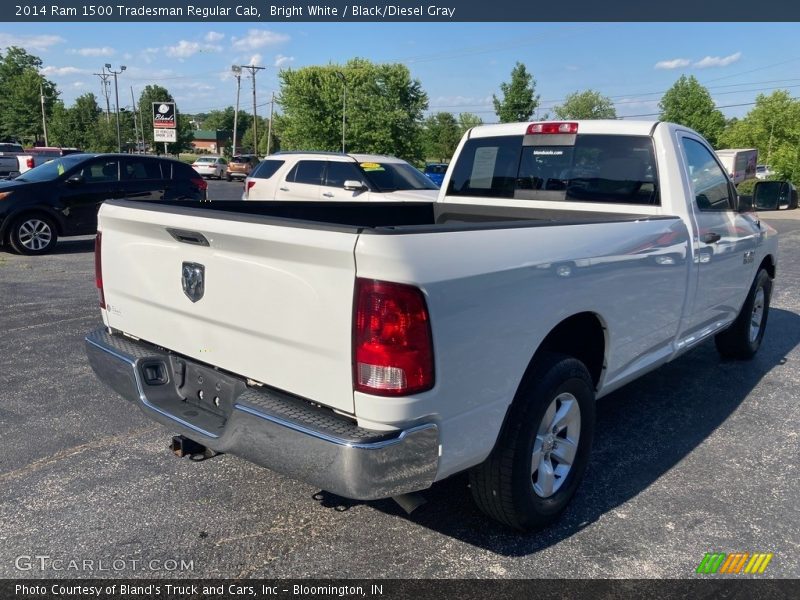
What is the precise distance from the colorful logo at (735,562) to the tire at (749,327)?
2.97m

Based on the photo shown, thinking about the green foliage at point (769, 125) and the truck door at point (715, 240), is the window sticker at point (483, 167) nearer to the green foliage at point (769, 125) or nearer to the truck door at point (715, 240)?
the truck door at point (715, 240)

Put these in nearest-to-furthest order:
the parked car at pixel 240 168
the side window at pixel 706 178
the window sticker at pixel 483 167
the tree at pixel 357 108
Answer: the side window at pixel 706 178 → the window sticker at pixel 483 167 → the parked car at pixel 240 168 → the tree at pixel 357 108

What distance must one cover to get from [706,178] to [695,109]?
58737 millimetres

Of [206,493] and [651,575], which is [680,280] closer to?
[651,575]

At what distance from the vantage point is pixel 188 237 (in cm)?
268

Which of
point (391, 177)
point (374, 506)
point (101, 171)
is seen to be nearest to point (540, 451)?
point (374, 506)

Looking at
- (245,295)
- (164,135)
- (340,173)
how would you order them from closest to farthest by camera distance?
1. (245,295)
2. (340,173)
3. (164,135)

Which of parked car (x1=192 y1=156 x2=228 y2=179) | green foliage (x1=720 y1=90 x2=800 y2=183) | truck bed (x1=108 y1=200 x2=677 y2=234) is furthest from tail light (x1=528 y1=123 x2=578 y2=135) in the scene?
green foliage (x1=720 y1=90 x2=800 y2=183)

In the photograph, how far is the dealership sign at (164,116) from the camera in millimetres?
38094

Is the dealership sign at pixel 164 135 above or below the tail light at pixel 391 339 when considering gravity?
above

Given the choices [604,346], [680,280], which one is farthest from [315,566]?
[680,280]

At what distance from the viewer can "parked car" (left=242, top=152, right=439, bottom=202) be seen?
12.1 m

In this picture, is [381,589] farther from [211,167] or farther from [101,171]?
[211,167]

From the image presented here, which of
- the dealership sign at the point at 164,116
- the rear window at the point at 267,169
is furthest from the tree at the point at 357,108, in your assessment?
the rear window at the point at 267,169
